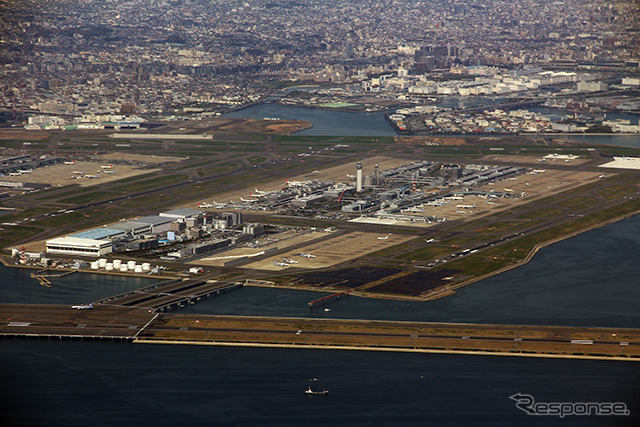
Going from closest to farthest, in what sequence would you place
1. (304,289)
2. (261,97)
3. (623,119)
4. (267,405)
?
(267,405) < (304,289) < (623,119) < (261,97)

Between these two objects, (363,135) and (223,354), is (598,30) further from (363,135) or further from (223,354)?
(223,354)

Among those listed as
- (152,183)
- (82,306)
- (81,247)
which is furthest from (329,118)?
(82,306)

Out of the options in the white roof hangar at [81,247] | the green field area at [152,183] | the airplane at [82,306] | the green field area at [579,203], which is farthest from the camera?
the green field area at [152,183]

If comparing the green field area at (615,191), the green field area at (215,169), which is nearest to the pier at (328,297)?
the green field area at (615,191)

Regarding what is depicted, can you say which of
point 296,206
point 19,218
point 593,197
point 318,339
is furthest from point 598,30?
point 318,339

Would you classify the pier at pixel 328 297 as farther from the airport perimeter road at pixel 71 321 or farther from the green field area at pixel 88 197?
the green field area at pixel 88 197

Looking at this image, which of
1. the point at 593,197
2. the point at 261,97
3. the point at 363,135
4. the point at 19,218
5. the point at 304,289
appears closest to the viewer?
the point at 304,289

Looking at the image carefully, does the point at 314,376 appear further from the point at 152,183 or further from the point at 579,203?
the point at 152,183

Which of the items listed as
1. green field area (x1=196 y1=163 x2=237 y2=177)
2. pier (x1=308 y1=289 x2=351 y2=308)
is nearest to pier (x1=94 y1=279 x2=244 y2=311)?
pier (x1=308 y1=289 x2=351 y2=308)
